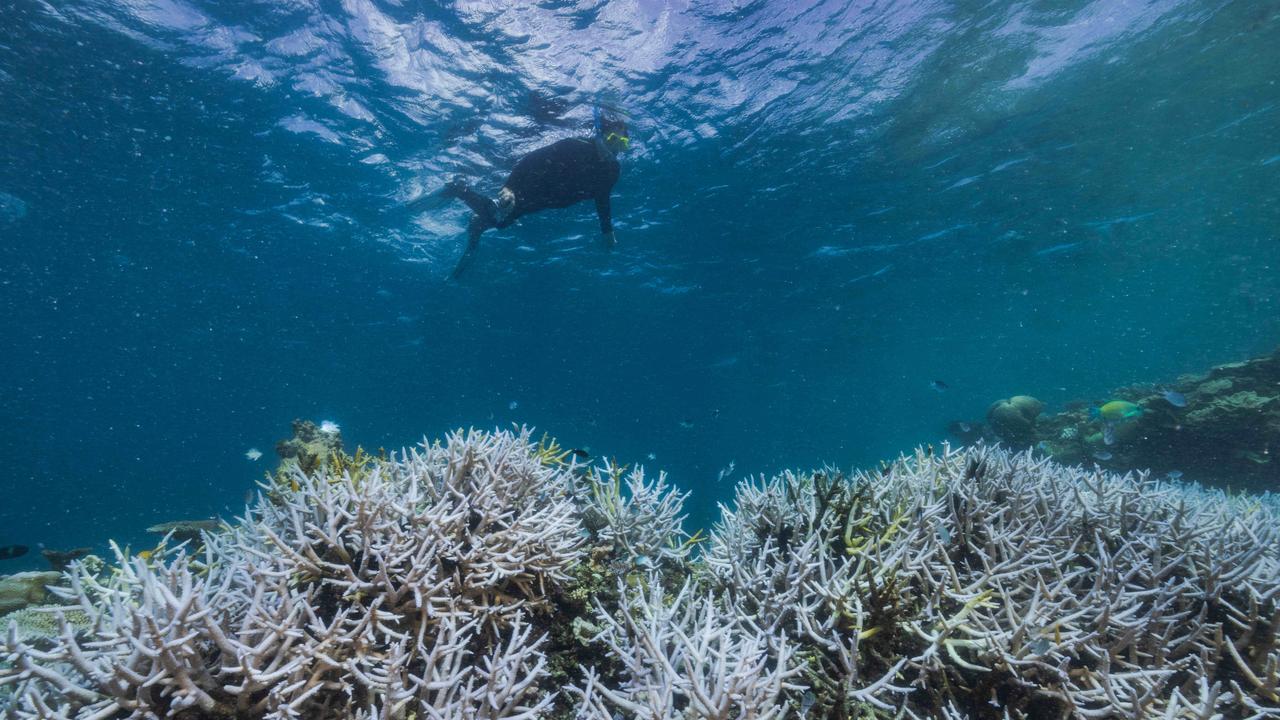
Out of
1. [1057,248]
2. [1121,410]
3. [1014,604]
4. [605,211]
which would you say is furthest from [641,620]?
[1057,248]

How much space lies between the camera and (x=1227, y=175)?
22125 mm

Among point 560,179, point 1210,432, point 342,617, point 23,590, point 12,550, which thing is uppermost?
point 560,179

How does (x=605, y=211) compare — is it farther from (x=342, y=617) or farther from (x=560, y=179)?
(x=342, y=617)

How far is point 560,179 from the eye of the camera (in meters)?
13.6

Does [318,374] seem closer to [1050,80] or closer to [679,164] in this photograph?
[679,164]

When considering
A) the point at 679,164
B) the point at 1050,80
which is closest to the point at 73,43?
the point at 679,164

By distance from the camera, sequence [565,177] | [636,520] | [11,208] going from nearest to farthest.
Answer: [636,520]
[565,177]
[11,208]

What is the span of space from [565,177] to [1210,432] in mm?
16652

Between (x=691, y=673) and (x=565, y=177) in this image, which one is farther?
(x=565, y=177)

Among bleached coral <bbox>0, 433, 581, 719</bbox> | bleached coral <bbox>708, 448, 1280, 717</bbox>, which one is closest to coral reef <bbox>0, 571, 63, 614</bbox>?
bleached coral <bbox>0, 433, 581, 719</bbox>

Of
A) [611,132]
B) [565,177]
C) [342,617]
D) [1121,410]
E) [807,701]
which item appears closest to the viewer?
[342,617]

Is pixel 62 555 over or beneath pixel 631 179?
beneath

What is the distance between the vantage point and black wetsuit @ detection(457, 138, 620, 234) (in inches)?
508

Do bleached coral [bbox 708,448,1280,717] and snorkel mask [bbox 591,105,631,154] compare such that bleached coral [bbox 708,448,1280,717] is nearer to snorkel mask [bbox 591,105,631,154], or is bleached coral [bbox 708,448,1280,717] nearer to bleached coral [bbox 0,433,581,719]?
bleached coral [bbox 0,433,581,719]
